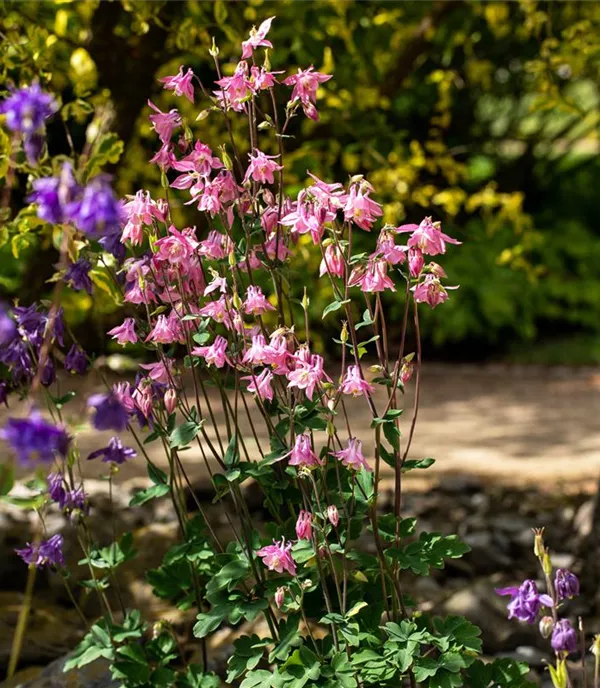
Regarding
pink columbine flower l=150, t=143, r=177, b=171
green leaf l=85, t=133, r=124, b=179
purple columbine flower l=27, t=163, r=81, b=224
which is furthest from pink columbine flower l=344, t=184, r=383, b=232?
green leaf l=85, t=133, r=124, b=179

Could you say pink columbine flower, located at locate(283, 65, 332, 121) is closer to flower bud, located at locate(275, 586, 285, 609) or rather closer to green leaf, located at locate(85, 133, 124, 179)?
green leaf, located at locate(85, 133, 124, 179)

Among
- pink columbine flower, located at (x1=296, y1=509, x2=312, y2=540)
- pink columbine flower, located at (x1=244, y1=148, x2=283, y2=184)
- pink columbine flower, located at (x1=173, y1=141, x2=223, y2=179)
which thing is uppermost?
pink columbine flower, located at (x1=173, y1=141, x2=223, y2=179)

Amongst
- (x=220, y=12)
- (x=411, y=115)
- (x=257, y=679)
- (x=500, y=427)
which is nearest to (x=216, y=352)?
(x=257, y=679)

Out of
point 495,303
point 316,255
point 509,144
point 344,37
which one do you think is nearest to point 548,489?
point 316,255

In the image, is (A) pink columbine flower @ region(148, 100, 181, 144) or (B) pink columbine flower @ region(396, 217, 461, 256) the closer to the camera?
(B) pink columbine flower @ region(396, 217, 461, 256)

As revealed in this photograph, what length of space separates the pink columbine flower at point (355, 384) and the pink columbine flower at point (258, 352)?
0.50 ft

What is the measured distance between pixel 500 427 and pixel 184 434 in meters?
4.26

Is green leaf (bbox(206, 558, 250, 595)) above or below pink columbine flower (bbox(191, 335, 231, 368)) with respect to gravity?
below

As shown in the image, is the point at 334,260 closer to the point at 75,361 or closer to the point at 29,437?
the point at 75,361

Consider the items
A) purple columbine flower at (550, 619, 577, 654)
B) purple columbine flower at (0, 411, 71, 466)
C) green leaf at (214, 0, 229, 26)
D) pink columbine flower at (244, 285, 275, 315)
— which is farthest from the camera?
green leaf at (214, 0, 229, 26)

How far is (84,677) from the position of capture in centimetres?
277

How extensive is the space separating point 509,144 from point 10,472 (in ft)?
29.1

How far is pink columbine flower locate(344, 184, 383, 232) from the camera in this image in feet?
6.29

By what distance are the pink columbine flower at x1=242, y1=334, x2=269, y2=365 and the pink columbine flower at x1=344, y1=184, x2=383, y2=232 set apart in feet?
0.88
